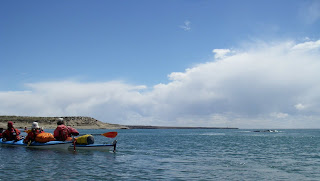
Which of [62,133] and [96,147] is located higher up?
[62,133]

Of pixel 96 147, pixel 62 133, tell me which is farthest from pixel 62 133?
pixel 96 147

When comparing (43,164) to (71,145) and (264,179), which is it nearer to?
(71,145)

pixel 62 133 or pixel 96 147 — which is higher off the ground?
pixel 62 133

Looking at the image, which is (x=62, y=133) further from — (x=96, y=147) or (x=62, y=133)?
(x=96, y=147)

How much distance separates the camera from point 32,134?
3447 centimetres

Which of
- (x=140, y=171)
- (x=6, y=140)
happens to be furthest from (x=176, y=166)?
(x=6, y=140)

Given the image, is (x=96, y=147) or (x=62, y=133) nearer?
(x=96, y=147)

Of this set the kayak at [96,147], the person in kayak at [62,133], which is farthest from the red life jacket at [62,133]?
the kayak at [96,147]

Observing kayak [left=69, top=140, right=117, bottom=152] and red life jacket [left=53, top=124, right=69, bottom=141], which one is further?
red life jacket [left=53, top=124, right=69, bottom=141]

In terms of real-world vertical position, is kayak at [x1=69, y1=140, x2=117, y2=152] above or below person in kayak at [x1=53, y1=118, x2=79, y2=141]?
below

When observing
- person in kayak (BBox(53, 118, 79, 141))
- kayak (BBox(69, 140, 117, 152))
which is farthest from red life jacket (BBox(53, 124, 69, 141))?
kayak (BBox(69, 140, 117, 152))

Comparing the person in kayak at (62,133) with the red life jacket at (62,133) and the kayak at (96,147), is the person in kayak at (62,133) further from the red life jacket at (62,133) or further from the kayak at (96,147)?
the kayak at (96,147)

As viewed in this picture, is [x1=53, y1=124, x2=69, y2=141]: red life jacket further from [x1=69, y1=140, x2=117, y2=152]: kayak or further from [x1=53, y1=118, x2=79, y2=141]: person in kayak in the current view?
[x1=69, y1=140, x2=117, y2=152]: kayak

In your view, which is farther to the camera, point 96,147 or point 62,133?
point 62,133
